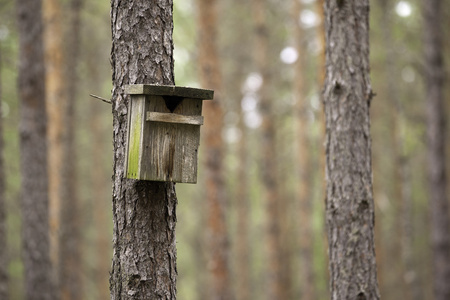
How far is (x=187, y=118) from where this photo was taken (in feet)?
10.3

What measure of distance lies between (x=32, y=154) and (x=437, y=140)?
615 cm

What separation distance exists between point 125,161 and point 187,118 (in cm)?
45

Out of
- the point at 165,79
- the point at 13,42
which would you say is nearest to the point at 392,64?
the point at 13,42

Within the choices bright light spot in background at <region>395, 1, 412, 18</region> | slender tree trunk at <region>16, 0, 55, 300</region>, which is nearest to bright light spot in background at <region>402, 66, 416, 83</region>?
bright light spot in background at <region>395, 1, 412, 18</region>

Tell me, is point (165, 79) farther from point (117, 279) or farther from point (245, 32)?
point (245, 32)

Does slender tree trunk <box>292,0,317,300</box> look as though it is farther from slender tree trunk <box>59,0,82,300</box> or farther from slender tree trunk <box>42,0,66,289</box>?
slender tree trunk <box>42,0,66,289</box>

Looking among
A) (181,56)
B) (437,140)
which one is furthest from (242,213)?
(437,140)

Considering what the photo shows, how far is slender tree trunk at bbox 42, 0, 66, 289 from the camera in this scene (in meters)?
9.31

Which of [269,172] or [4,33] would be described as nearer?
[4,33]

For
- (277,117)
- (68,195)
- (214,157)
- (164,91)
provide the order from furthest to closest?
1. (277,117)
2. (68,195)
3. (214,157)
4. (164,91)

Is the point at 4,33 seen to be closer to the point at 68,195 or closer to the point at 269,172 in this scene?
the point at 68,195

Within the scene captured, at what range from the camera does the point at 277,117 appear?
46.8ft

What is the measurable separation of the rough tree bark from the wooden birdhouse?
148 centimetres

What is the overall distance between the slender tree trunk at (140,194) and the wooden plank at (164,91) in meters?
0.18
